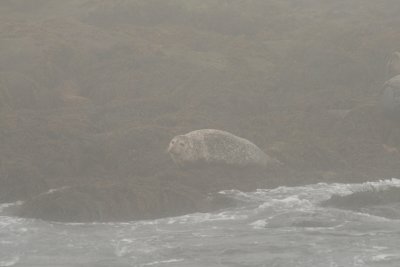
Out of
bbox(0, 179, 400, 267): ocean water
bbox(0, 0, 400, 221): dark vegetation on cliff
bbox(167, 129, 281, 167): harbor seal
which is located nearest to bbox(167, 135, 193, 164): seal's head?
bbox(167, 129, 281, 167): harbor seal

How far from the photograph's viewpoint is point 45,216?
17.2 meters

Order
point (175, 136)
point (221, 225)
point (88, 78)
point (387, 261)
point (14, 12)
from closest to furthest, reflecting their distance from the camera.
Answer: point (387, 261) < point (221, 225) < point (175, 136) < point (88, 78) < point (14, 12)

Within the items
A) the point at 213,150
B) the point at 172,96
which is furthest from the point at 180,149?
the point at 172,96

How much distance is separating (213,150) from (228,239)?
496 centimetres

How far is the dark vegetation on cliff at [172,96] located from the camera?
19.2 meters

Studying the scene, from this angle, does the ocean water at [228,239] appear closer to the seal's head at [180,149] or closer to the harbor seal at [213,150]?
the harbor seal at [213,150]

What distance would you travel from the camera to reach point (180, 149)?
67.4ft

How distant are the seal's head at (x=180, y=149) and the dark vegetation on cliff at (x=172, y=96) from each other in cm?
25

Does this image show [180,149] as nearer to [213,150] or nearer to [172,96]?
[213,150]

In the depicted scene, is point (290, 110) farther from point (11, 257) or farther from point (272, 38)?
point (11, 257)

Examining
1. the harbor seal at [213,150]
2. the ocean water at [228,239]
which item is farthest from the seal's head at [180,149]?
the ocean water at [228,239]

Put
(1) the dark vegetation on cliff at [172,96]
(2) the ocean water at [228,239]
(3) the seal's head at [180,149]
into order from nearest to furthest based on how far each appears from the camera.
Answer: (2) the ocean water at [228,239] → (1) the dark vegetation on cliff at [172,96] → (3) the seal's head at [180,149]

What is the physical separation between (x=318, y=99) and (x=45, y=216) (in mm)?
11977

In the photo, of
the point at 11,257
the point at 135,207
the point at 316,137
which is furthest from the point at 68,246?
the point at 316,137
